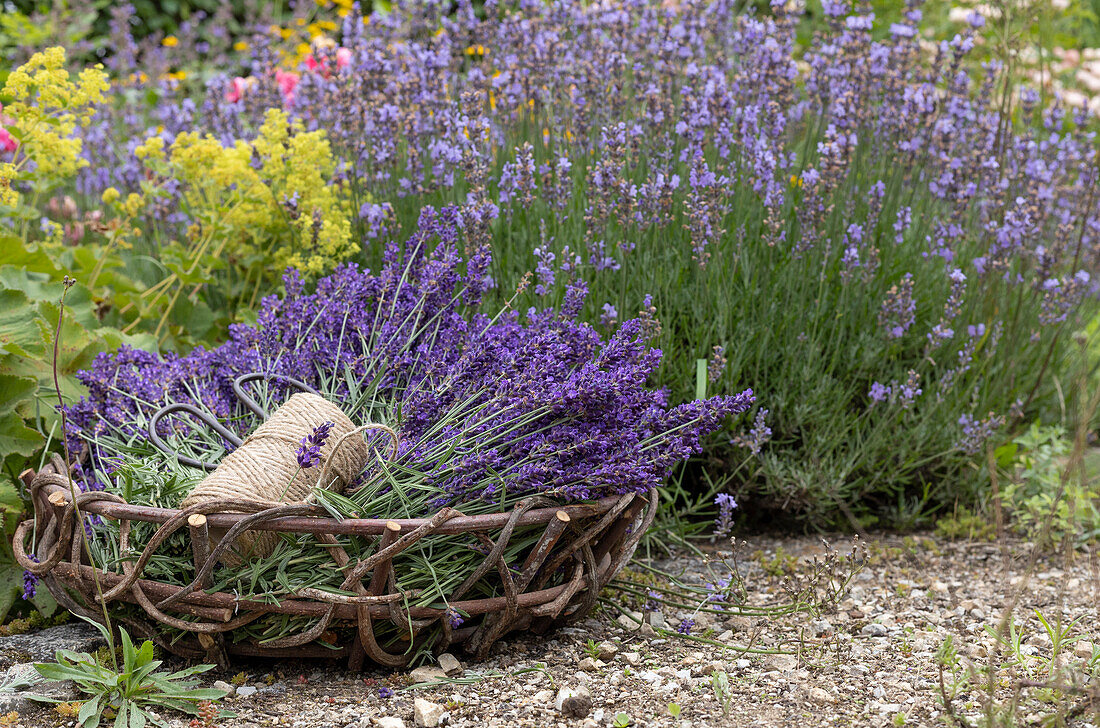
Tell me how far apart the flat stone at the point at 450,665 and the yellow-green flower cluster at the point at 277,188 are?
3.88 feet

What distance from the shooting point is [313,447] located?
161cm

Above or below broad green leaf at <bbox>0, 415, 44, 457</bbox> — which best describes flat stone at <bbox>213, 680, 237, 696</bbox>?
below

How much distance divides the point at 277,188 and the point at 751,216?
138 cm

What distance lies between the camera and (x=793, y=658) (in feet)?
5.83

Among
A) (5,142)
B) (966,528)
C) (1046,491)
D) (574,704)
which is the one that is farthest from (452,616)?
(5,142)

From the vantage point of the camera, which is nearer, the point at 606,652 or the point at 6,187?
the point at 606,652

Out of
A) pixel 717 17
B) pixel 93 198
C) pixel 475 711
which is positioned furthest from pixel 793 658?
pixel 93 198

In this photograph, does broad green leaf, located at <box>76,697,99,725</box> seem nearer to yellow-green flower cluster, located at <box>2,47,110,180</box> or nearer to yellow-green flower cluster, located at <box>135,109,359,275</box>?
yellow-green flower cluster, located at <box>135,109,359,275</box>

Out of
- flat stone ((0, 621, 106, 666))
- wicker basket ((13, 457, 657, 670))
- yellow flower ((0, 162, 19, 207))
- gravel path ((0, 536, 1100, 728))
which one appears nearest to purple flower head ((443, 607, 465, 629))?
wicker basket ((13, 457, 657, 670))

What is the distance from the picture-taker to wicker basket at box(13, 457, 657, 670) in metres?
1.53

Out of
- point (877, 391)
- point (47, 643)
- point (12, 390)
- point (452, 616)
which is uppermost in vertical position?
point (877, 391)

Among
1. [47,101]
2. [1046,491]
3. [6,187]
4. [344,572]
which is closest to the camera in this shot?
[344,572]

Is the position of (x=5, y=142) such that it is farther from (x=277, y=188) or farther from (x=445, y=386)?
(x=445, y=386)

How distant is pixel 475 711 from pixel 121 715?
1.84 ft
